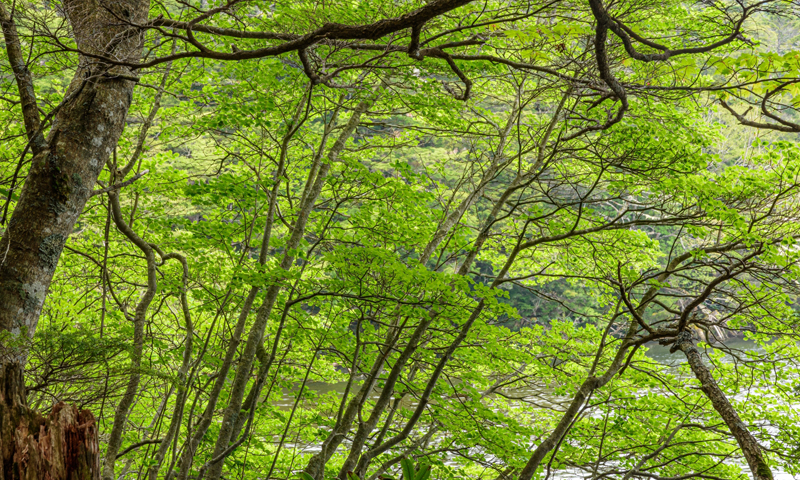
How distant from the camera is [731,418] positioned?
1663 mm

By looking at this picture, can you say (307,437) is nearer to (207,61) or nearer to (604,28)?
(207,61)

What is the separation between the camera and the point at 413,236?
5.30 metres

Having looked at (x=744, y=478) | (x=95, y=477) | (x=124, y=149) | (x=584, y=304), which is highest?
(x=584, y=304)

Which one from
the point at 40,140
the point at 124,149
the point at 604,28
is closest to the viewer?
the point at 604,28

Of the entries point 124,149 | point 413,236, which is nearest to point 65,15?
point 413,236

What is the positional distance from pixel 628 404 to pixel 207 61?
5953mm

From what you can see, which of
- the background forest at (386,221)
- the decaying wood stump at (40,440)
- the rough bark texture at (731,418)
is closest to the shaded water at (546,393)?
the background forest at (386,221)

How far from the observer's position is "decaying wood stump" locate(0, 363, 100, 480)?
150 cm

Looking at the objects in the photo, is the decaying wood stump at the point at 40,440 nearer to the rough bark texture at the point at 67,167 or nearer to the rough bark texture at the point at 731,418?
the rough bark texture at the point at 67,167

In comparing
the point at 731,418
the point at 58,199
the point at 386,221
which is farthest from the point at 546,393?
the point at 58,199

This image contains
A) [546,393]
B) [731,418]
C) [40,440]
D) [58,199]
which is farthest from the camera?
[546,393]

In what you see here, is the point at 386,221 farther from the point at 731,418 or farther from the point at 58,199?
the point at 731,418

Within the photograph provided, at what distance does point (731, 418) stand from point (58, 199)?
253 cm

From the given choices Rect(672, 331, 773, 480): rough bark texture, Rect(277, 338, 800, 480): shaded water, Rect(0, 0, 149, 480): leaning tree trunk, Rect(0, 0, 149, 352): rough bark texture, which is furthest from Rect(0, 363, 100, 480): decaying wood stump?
Rect(277, 338, 800, 480): shaded water
